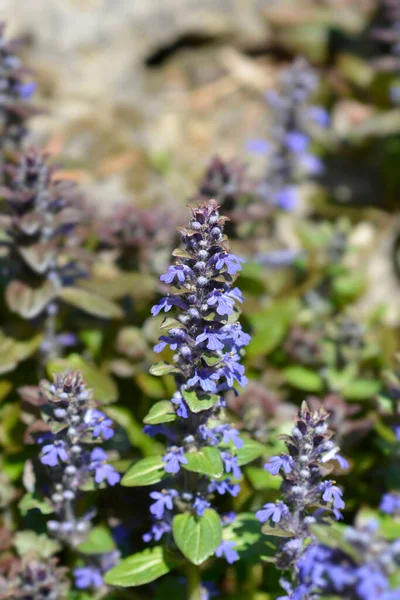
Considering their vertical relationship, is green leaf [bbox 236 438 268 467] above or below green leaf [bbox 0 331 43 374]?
below

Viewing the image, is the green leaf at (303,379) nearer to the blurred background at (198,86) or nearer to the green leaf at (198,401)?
the green leaf at (198,401)

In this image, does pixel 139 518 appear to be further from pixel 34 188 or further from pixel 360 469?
pixel 34 188

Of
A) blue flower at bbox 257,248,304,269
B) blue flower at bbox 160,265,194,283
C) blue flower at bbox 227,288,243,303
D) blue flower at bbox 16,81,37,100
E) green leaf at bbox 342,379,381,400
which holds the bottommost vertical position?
green leaf at bbox 342,379,381,400

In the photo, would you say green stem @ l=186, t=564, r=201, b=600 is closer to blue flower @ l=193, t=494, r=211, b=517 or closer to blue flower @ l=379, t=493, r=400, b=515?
blue flower @ l=193, t=494, r=211, b=517

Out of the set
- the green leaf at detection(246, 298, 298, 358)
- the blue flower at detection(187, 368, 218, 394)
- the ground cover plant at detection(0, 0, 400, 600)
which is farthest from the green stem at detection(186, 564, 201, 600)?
the green leaf at detection(246, 298, 298, 358)

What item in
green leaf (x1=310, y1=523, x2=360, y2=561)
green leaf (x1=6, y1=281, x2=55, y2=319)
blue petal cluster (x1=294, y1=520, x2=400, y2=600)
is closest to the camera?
green leaf (x1=310, y1=523, x2=360, y2=561)

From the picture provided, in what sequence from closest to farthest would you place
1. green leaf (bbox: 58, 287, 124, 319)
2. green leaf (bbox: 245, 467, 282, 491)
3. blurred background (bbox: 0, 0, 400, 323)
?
green leaf (bbox: 245, 467, 282, 491)
green leaf (bbox: 58, 287, 124, 319)
blurred background (bbox: 0, 0, 400, 323)

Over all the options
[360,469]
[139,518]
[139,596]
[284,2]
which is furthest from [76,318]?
[284,2]
